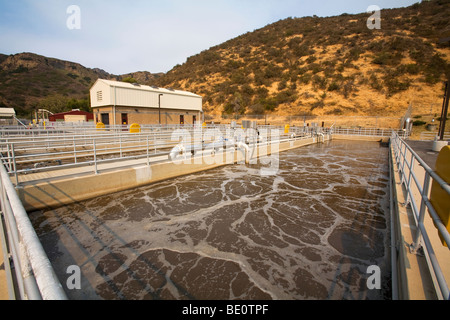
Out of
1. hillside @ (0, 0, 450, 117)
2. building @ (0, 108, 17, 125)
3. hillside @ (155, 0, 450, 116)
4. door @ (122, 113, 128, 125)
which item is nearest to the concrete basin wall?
door @ (122, 113, 128, 125)

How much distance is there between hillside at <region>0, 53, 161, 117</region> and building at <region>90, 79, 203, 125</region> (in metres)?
41.1

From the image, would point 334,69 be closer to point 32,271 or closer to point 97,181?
point 97,181

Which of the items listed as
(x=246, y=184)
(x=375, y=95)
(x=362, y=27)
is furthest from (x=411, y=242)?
(x=362, y=27)

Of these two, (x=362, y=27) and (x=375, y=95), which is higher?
(x=362, y=27)

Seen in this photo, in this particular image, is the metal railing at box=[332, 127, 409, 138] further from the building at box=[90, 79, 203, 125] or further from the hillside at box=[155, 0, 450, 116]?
the building at box=[90, 79, 203, 125]

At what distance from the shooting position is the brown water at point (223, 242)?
3.62 metres

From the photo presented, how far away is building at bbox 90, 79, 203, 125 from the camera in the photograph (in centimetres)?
2459

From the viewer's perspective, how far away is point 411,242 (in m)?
3.19

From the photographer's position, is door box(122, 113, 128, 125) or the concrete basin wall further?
door box(122, 113, 128, 125)

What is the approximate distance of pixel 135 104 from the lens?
26.0 metres

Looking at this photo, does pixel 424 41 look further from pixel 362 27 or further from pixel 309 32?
pixel 309 32

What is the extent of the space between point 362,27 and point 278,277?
7772 cm

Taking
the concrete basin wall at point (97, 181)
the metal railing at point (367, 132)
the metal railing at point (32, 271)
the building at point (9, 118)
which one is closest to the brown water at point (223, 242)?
the concrete basin wall at point (97, 181)

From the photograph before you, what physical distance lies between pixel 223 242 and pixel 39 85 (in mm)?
137104
